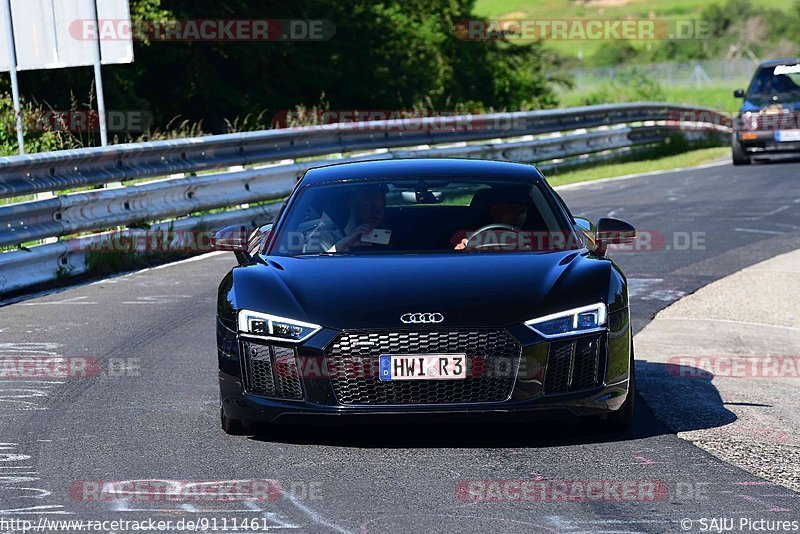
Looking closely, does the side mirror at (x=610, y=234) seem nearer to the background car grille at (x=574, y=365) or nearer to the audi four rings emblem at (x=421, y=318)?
the background car grille at (x=574, y=365)

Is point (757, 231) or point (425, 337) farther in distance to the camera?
point (757, 231)

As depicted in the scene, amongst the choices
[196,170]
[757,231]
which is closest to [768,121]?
[757,231]

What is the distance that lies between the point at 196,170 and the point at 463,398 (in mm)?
9335

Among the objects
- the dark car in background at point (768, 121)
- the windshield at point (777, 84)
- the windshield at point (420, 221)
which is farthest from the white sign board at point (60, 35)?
the windshield at point (777, 84)

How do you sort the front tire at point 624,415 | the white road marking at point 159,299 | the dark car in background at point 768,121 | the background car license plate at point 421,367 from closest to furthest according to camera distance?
1. the background car license plate at point 421,367
2. the front tire at point 624,415
3. the white road marking at point 159,299
4. the dark car in background at point 768,121

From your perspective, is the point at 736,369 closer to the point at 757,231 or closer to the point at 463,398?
the point at 463,398

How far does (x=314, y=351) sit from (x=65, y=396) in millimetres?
2011

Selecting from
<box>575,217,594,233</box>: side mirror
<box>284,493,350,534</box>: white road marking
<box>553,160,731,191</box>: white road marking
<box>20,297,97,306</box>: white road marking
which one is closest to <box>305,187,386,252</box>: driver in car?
<box>575,217,594,233</box>: side mirror

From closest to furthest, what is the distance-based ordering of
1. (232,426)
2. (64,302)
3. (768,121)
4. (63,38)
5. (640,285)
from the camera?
(232,426) → (64,302) → (640,285) → (63,38) → (768,121)

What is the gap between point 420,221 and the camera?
23.3ft

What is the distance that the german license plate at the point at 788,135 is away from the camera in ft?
80.2

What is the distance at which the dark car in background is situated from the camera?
2430 cm

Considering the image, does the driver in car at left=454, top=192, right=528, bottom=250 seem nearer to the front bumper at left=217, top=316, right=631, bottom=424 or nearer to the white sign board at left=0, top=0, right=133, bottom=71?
A: the front bumper at left=217, top=316, right=631, bottom=424

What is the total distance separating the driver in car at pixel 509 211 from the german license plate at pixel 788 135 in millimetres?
18291
